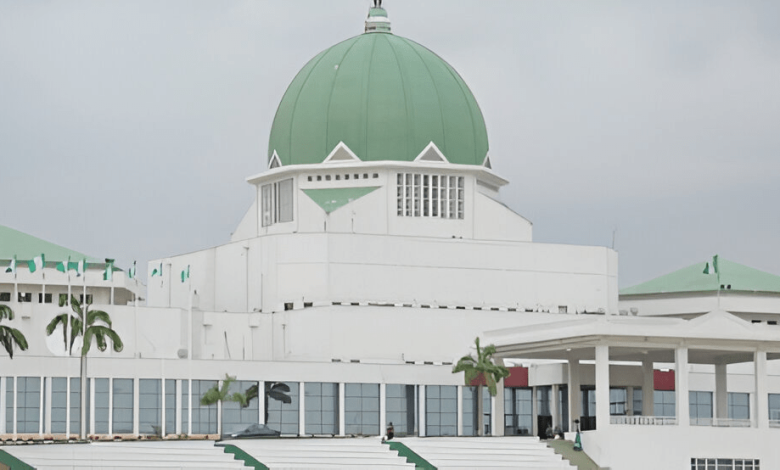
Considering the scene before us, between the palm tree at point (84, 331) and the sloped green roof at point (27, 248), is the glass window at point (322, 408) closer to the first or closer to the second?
the palm tree at point (84, 331)

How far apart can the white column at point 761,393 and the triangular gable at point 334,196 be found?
79.5 ft

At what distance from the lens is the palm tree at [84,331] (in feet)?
235

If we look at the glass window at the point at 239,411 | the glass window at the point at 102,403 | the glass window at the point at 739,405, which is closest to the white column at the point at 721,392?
the glass window at the point at 739,405

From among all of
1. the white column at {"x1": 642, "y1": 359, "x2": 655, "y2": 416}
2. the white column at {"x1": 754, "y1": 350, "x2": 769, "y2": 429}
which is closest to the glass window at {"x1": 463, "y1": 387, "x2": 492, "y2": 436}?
the white column at {"x1": 642, "y1": 359, "x2": 655, "y2": 416}

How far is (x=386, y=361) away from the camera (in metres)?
83.6

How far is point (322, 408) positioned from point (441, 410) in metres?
6.00

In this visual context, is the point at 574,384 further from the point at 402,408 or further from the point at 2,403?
the point at 2,403

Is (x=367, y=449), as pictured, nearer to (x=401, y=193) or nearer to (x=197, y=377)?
(x=197, y=377)

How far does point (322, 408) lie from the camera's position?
3162 inches

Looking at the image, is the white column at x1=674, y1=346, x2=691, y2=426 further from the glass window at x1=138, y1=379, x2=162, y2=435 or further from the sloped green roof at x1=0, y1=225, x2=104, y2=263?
the sloped green roof at x1=0, y1=225, x2=104, y2=263

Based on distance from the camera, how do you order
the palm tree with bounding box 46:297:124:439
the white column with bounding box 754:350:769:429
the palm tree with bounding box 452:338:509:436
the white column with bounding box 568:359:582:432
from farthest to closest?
1. the palm tree with bounding box 452:338:509:436
2. the white column with bounding box 568:359:582:432
3. the palm tree with bounding box 46:297:124:439
4. the white column with bounding box 754:350:769:429

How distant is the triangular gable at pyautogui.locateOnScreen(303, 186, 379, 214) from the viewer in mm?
87875

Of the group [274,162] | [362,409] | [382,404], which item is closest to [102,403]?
[362,409]

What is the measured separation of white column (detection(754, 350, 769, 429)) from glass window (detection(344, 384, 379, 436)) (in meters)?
18.7
